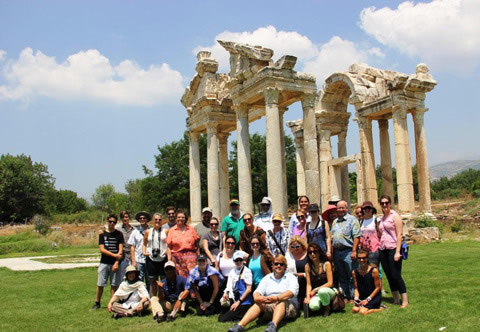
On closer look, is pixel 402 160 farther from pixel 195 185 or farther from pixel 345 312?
pixel 345 312

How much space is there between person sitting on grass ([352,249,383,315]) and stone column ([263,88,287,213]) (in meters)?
9.18

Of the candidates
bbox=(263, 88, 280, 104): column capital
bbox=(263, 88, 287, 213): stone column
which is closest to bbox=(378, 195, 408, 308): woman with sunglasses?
bbox=(263, 88, 287, 213): stone column

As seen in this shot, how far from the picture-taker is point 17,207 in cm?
6656

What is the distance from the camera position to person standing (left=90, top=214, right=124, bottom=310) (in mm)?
10023

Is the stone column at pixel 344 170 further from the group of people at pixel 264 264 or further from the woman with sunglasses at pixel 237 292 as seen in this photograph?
the woman with sunglasses at pixel 237 292

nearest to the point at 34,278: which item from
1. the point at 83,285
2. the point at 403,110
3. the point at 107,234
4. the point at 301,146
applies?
the point at 83,285

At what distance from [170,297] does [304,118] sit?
37.2ft

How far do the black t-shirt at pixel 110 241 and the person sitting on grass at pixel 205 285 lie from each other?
222 centimetres

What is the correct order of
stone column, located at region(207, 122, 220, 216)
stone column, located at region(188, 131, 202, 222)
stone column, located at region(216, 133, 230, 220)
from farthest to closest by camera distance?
stone column, located at region(188, 131, 202, 222) < stone column, located at region(216, 133, 230, 220) < stone column, located at region(207, 122, 220, 216)

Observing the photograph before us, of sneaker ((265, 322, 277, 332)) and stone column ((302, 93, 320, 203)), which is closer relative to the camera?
sneaker ((265, 322, 277, 332))

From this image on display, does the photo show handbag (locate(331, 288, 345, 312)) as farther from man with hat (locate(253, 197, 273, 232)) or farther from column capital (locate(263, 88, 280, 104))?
column capital (locate(263, 88, 280, 104))

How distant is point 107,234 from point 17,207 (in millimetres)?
64125

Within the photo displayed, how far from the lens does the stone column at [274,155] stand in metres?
17.4

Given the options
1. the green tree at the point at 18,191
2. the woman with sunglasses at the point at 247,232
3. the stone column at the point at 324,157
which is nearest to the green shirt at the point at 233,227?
the woman with sunglasses at the point at 247,232
